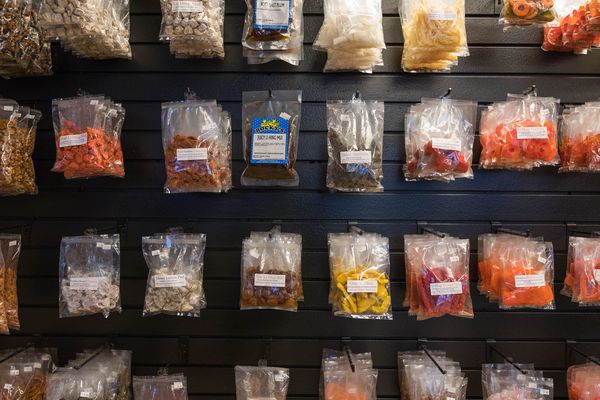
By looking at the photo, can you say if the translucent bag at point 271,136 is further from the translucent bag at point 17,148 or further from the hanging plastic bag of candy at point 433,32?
the translucent bag at point 17,148

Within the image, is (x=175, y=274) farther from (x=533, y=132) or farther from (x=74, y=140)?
(x=533, y=132)

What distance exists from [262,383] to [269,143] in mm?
1062

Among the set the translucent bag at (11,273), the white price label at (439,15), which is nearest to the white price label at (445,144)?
the white price label at (439,15)

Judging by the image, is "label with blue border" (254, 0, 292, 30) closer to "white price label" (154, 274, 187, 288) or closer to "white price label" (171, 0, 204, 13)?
"white price label" (171, 0, 204, 13)

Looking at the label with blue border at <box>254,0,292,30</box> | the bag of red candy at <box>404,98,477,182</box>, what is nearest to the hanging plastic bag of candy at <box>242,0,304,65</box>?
the label with blue border at <box>254,0,292,30</box>

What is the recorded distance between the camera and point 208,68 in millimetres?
2117

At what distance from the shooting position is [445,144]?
1.88m

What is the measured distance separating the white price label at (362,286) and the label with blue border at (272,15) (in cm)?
112

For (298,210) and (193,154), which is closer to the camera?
(193,154)

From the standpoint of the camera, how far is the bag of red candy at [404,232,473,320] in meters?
1.88

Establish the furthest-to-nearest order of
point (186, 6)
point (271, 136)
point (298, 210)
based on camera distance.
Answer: point (298, 210), point (271, 136), point (186, 6)

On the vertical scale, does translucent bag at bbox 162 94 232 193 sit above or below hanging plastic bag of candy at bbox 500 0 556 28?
below

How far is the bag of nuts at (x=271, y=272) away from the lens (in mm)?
1891

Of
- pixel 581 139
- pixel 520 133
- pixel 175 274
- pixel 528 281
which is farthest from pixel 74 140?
pixel 581 139
